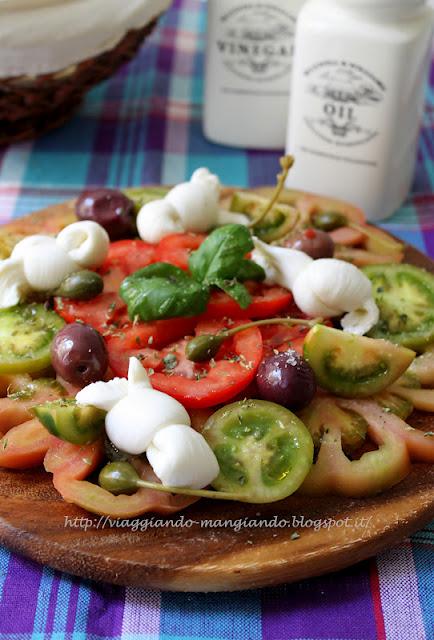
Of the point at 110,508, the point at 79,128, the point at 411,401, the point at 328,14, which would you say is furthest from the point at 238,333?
the point at 79,128

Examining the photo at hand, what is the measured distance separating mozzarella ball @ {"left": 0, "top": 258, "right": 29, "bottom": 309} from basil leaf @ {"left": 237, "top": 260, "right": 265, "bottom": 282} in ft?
1.41

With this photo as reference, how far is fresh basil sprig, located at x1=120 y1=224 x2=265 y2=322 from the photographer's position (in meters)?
1.65

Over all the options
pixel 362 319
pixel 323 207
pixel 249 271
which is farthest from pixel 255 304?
pixel 323 207

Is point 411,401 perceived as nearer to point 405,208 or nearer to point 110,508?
point 110,508

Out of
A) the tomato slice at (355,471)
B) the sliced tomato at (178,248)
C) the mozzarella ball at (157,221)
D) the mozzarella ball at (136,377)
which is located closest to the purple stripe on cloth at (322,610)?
Result: the tomato slice at (355,471)

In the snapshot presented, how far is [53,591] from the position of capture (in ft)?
4.68

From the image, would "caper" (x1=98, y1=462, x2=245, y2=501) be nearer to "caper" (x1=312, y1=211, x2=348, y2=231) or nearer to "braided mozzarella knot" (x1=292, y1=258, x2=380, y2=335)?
"braided mozzarella knot" (x1=292, y1=258, x2=380, y2=335)

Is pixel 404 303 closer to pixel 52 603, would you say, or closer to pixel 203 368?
pixel 203 368

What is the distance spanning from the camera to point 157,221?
1.93 metres

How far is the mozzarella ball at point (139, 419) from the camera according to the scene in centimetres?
141

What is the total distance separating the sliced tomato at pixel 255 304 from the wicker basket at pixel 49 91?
0.96 metres

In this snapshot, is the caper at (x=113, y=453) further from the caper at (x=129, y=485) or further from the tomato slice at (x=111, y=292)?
the tomato slice at (x=111, y=292)

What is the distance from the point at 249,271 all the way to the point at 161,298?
225 millimetres

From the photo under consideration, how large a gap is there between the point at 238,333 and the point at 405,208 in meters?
1.13
